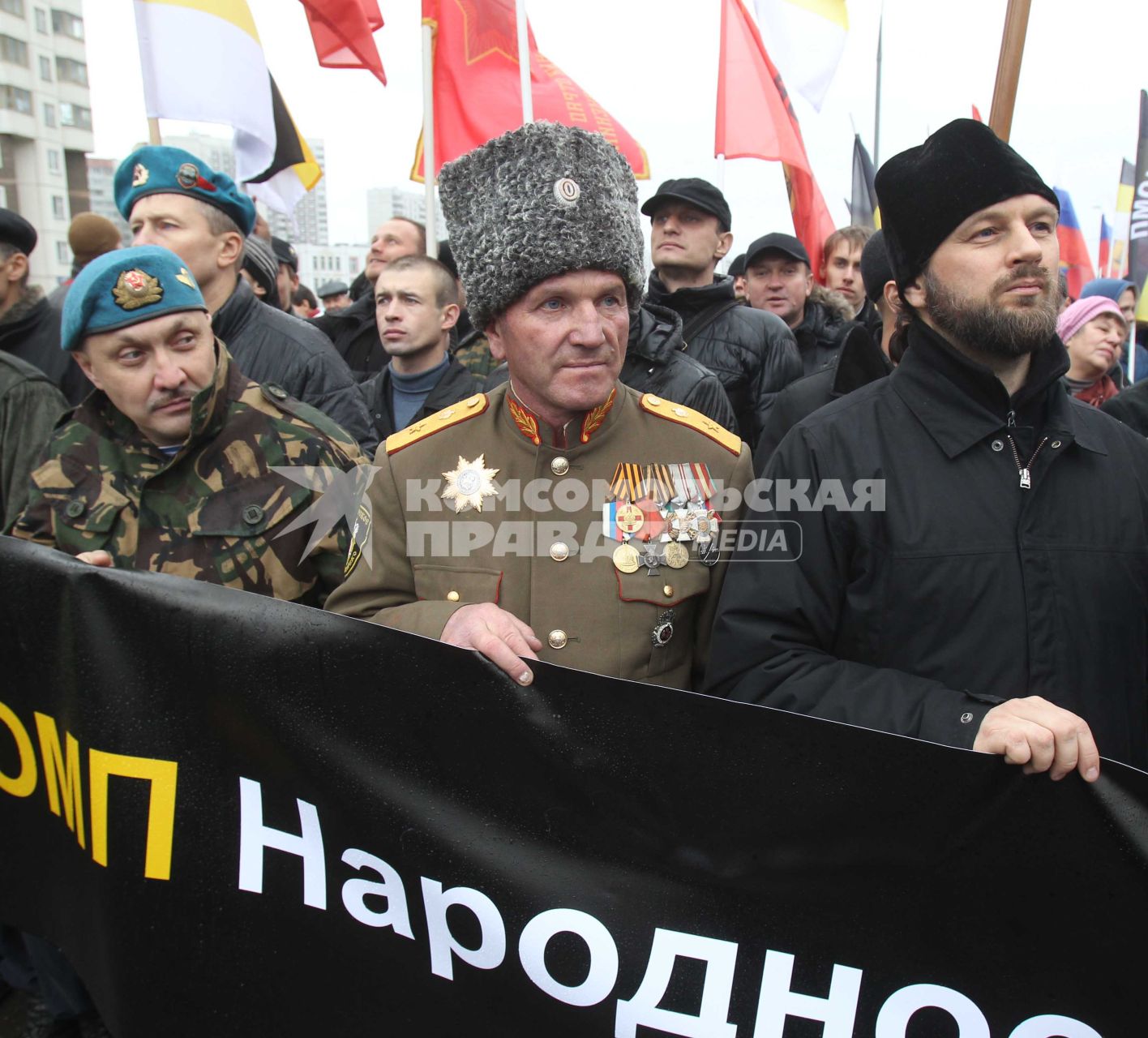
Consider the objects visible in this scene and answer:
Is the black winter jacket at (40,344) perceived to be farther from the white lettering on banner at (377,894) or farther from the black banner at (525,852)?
the white lettering on banner at (377,894)

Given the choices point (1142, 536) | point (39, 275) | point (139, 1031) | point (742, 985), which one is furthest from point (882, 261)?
point (39, 275)

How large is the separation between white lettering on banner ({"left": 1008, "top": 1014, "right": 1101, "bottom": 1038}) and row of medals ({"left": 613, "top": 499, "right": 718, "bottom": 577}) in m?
1.03

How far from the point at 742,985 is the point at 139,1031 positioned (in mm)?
1302

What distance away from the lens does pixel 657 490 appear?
7.24 feet

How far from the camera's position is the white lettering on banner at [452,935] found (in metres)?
1.74

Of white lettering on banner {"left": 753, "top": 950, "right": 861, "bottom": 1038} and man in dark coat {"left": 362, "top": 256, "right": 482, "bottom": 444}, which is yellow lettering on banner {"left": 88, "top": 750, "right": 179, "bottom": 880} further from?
man in dark coat {"left": 362, "top": 256, "right": 482, "bottom": 444}

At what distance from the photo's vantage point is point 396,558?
220cm

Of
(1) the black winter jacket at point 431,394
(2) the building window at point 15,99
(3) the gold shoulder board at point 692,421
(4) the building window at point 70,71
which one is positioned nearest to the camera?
(3) the gold shoulder board at point 692,421

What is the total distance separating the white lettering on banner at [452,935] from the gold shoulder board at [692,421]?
1.04m

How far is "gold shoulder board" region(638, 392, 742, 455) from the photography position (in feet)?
7.50

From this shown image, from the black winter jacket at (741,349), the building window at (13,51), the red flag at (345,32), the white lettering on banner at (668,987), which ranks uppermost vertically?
the building window at (13,51)

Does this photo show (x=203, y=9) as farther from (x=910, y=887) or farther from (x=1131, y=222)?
(x=1131, y=222)

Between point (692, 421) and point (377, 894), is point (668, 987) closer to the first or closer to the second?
point (377, 894)

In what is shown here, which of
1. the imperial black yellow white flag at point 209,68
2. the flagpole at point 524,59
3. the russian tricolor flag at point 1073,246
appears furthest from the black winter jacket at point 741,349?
the russian tricolor flag at point 1073,246
